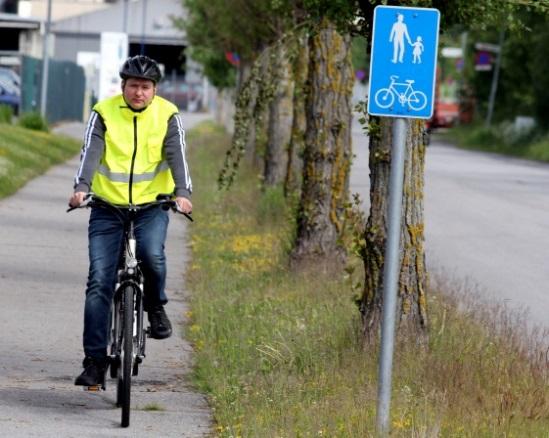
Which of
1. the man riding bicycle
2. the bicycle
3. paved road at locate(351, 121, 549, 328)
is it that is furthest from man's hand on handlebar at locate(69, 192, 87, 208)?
paved road at locate(351, 121, 549, 328)

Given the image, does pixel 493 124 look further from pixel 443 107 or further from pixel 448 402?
pixel 448 402

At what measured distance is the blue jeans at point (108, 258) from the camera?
8.42 meters

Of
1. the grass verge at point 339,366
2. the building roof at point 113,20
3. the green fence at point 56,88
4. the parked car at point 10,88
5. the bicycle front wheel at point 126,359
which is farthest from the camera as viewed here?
the building roof at point 113,20

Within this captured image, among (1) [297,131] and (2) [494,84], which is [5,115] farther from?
(2) [494,84]

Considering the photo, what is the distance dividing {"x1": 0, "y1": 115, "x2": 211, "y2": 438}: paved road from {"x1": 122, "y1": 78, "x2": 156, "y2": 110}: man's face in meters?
1.51

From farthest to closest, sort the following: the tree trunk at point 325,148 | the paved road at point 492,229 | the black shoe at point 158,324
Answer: the paved road at point 492,229 → the tree trunk at point 325,148 → the black shoe at point 158,324

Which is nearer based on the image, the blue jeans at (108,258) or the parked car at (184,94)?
the blue jeans at (108,258)

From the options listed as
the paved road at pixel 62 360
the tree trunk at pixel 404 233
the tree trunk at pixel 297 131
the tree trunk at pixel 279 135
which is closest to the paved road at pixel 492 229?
the tree trunk at pixel 297 131

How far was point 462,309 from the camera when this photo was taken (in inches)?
432

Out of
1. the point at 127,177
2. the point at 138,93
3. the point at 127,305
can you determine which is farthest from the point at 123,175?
the point at 127,305

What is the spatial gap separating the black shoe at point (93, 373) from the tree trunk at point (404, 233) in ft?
5.33

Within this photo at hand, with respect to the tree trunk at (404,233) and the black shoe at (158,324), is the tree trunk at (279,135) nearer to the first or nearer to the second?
the tree trunk at (404,233)

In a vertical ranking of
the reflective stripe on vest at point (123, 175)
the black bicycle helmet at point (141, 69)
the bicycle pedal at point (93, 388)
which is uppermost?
the black bicycle helmet at point (141, 69)

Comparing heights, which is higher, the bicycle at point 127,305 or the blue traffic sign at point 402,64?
the blue traffic sign at point 402,64
